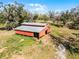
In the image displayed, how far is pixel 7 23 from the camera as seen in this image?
4547 centimetres

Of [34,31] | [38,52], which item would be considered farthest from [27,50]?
[34,31]

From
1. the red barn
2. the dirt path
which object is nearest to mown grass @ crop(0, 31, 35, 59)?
the dirt path

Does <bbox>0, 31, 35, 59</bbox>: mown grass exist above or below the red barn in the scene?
below

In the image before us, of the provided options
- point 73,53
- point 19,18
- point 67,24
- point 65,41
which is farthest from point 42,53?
point 67,24

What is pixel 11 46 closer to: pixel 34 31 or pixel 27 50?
pixel 27 50

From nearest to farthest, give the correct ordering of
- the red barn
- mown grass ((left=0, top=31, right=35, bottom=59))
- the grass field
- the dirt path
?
the dirt path
the grass field
mown grass ((left=0, top=31, right=35, bottom=59))
the red barn

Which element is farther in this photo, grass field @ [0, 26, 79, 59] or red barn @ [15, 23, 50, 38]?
red barn @ [15, 23, 50, 38]

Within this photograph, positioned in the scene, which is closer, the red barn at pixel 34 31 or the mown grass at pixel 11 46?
the mown grass at pixel 11 46

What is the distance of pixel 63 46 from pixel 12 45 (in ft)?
37.1

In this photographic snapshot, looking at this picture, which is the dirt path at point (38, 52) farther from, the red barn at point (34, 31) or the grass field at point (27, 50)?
the red barn at point (34, 31)

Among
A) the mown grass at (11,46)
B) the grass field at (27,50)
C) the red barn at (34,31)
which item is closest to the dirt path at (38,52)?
the grass field at (27,50)

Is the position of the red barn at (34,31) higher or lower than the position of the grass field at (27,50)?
higher

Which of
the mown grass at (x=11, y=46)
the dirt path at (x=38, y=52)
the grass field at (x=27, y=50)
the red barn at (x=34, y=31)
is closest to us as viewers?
the dirt path at (x=38, y=52)

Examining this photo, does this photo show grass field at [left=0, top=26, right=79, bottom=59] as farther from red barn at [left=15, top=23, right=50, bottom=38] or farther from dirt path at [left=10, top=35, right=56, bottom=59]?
red barn at [left=15, top=23, right=50, bottom=38]
